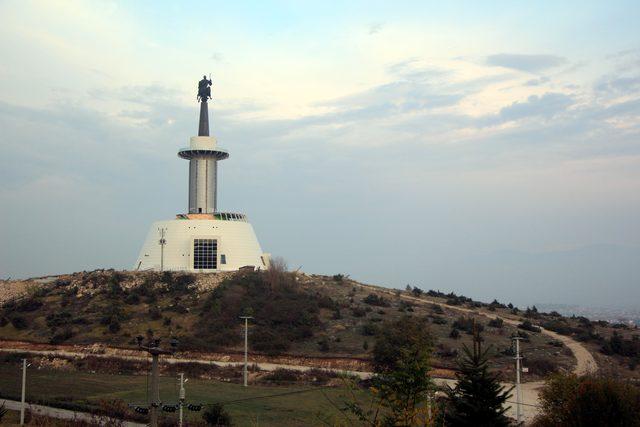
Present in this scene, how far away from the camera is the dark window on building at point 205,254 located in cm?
6044

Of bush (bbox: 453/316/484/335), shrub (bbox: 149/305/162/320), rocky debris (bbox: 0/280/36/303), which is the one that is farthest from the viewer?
rocky debris (bbox: 0/280/36/303)

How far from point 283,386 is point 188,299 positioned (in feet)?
67.2

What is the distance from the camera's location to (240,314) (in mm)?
48844

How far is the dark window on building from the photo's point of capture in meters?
60.4

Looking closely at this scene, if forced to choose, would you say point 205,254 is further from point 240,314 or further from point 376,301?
point 376,301

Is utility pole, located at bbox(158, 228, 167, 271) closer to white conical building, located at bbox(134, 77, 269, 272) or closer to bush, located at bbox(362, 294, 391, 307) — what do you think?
white conical building, located at bbox(134, 77, 269, 272)

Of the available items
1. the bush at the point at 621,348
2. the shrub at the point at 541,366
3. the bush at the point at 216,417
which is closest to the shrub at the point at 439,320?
the shrub at the point at 541,366

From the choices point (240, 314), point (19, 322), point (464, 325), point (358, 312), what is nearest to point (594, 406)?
point (464, 325)

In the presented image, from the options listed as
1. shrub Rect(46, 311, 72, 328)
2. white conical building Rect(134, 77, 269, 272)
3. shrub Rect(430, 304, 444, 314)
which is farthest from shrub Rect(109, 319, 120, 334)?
shrub Rect(430, 304, 444, 314)

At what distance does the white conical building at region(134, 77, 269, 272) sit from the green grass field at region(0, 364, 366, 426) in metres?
24.1

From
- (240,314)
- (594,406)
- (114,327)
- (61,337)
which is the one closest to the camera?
(594,406)

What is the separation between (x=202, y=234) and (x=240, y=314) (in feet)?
43.6

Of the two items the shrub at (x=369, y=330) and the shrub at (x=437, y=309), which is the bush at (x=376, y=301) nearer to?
the shrub at (x=437, y=309)

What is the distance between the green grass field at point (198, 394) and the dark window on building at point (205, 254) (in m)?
23.9
